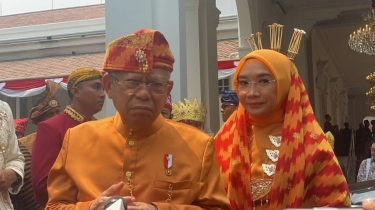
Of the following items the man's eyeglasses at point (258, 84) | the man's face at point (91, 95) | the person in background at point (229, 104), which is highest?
the man's eyeglasses at point (258, 84)

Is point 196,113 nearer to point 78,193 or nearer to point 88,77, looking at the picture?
point 88,77

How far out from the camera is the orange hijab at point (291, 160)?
8.18ft

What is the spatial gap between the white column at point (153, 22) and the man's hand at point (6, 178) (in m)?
1.77

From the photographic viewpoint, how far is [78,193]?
1964 mm

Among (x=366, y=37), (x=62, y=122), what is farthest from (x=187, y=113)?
(x=366, y=37)

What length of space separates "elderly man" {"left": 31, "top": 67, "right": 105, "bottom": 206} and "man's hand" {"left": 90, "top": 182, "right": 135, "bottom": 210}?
3.11 ft

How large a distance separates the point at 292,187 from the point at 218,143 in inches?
21.3

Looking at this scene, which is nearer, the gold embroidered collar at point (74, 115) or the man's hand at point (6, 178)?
the man's hand at point (6, 178)

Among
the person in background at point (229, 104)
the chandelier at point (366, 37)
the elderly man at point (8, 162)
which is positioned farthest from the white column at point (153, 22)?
the chandelier at point (366, 37)

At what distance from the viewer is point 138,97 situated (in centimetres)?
192

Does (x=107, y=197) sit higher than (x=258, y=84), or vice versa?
(x=258, y=84)

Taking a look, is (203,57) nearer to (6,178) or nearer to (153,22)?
(153,22)

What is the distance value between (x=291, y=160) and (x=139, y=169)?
89 centimetres

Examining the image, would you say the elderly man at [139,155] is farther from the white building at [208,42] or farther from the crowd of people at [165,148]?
the white building at [208,42]
